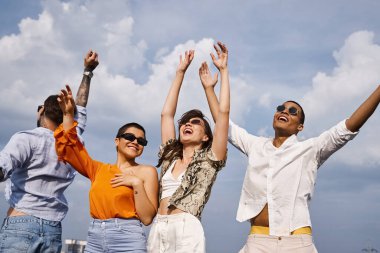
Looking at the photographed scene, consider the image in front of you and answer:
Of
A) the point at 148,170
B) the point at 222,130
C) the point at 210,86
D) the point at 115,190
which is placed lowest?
the point at 115,190

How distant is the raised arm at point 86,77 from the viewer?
271 inches

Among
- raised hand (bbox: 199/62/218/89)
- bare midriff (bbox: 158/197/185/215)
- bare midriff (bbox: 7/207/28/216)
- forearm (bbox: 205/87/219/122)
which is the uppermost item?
raised hand (bbox: 199/62/218/89)

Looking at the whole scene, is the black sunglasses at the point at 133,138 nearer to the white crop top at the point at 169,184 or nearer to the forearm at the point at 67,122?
the white crop top at the point at 169,184

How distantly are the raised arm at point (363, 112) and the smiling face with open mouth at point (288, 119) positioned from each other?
89 centimetres

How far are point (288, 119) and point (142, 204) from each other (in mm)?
2514

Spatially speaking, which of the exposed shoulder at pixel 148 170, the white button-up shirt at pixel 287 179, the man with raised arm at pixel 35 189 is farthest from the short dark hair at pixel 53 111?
the white button-up shirt at pixel 287 179

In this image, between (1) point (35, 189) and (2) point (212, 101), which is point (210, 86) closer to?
(2) point (212, 101)

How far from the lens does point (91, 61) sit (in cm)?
711

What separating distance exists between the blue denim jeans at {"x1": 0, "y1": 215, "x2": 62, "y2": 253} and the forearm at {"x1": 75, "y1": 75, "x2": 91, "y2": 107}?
6.34 feet

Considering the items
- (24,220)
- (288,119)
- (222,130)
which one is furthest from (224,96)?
(24,220)

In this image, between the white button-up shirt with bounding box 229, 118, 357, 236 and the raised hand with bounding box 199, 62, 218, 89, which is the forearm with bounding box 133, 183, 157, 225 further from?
the raised hand with bounding box 199, 62, 218, 89

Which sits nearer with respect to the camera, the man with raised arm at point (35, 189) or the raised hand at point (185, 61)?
the man with raised arm at point (35, 189)

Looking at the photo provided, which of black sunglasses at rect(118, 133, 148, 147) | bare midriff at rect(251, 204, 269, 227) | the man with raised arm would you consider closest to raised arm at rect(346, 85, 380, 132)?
bare midriff at rect(251, 204, 269, 227)

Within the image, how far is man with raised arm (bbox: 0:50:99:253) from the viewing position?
5.36 meters
